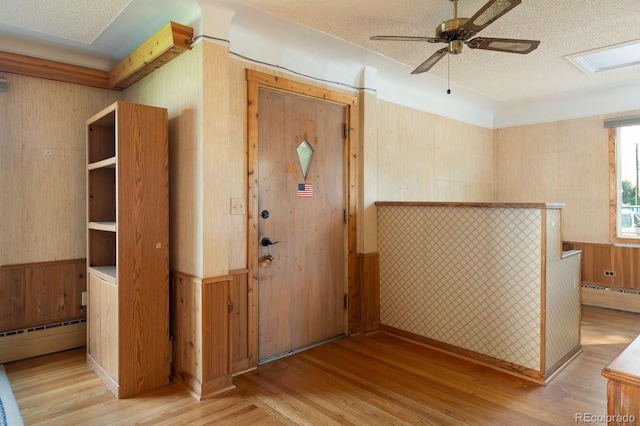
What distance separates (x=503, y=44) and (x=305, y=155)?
1.72 meters

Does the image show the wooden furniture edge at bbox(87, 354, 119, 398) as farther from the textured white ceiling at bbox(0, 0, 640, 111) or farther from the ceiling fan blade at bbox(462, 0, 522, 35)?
the ceiling fan blade at bbox(462, 0, 522, 35)

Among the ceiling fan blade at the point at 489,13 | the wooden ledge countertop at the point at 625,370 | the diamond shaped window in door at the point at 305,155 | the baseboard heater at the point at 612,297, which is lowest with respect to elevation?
the baseboard heater at the point at 612,297

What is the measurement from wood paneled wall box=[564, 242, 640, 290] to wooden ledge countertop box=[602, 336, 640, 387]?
4168mm

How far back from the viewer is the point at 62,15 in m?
2.62

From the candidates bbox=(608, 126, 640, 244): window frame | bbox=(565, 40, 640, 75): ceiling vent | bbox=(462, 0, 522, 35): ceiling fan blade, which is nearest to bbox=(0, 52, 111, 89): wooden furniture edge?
bbox=(462, 0, 522, 35): ceiling fan blade

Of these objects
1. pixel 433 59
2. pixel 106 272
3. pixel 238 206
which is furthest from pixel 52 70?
pixel 433 59

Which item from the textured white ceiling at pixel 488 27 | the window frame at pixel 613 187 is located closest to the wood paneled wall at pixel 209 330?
the textured white ceiling at pixel 488 27

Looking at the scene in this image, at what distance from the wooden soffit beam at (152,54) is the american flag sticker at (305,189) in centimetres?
138

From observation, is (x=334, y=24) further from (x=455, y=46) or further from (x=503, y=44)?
(x=503, y=44)

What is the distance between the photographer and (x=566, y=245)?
5.14 m

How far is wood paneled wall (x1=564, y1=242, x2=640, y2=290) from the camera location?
15.1 feet

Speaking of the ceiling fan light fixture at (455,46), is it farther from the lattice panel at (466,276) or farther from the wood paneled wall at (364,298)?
the wood paneled wall at (364,298)

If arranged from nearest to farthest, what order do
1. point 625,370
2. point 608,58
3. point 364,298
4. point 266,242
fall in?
point 625,370, point 266,242, point 608,58, point 364,298

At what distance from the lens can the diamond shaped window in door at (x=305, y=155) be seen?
3.38 m
